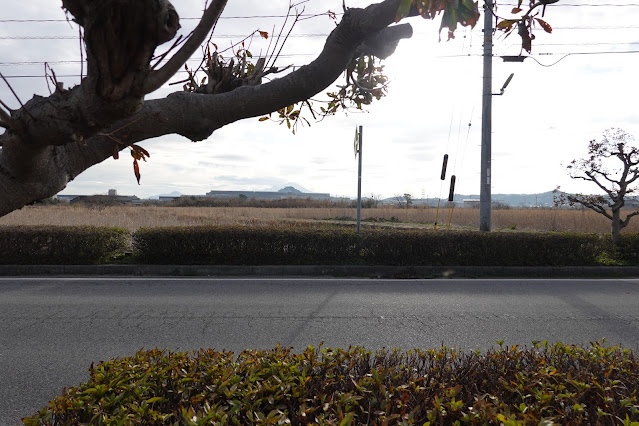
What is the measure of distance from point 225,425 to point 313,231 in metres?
9.01

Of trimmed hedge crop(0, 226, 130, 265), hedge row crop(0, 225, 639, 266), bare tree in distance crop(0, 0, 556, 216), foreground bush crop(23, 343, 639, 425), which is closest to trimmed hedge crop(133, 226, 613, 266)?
hedge row crop(0, 225, 639, 266)

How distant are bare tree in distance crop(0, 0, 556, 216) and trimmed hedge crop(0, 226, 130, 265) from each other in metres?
9.20

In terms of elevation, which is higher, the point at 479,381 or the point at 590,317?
the point at 479,381

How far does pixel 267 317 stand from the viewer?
6391 millimetres

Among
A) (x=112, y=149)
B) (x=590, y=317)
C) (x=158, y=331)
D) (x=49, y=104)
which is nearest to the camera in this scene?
(x=49, y=104)

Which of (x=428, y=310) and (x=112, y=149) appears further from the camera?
(x=428, y=310)

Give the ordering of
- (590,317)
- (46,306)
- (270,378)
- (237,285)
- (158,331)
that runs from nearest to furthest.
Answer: (270,378), (158,331), (590,317), (46,306), (237,285)

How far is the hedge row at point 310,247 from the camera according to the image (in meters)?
10.5

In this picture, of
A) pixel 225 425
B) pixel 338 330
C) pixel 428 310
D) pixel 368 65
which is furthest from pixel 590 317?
pixel 225 425

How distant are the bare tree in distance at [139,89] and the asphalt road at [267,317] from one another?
2902 mm

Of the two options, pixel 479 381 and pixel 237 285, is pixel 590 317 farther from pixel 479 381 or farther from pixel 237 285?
pixel 237 285

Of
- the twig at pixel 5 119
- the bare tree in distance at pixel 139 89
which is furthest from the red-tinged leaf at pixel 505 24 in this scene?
the twig at pixel 5 119

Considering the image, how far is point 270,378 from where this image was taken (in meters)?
2.39

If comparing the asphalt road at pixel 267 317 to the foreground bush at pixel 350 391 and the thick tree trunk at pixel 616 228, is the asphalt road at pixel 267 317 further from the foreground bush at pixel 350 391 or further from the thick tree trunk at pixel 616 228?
the thick tree trunk at pixel 616 228
